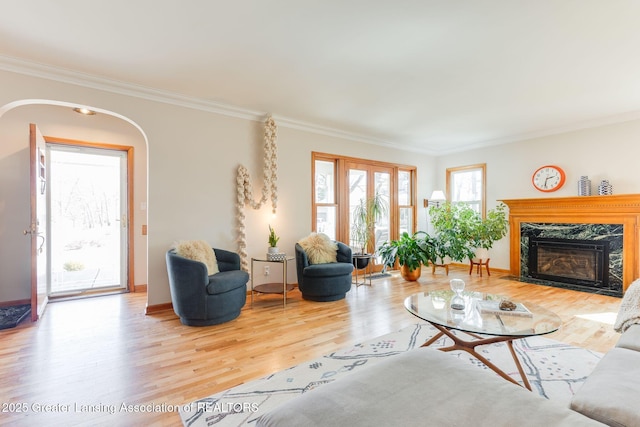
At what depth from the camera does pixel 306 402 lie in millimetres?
1030

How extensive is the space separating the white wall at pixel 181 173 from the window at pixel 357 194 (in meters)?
0.66

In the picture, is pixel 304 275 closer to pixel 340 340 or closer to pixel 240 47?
pixel 340 340

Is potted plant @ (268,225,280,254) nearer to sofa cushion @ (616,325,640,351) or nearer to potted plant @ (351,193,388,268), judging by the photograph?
potted plant @ (351,193,388,268)

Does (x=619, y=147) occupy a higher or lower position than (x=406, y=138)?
lower

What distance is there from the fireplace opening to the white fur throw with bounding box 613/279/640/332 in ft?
10.1

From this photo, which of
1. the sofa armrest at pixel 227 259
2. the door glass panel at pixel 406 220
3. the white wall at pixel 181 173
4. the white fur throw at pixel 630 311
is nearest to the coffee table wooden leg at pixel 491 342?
the white fur throw at pixel 630 311

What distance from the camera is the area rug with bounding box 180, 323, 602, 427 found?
181 cm

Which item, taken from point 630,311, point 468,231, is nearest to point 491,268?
point 468,231

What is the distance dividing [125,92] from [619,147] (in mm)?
6868

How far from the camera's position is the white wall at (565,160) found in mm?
4508

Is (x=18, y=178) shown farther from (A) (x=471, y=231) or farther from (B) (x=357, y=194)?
(A) (x=471, y=231)

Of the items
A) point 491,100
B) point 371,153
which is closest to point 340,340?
point 491,100

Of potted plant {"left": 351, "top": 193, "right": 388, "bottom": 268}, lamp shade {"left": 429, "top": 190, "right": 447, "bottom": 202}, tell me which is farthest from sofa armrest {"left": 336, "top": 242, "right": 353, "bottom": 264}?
lamp shade {"left": 429, "top": 190, "right": 447, "bottom": 202}

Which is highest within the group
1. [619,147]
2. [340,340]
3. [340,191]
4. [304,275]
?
[619,147]
